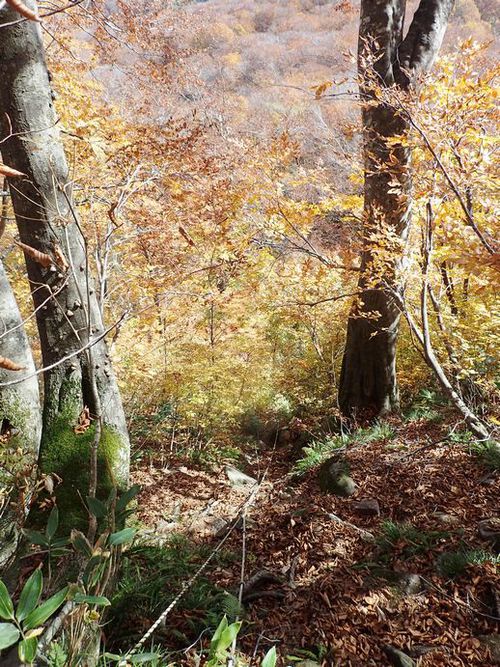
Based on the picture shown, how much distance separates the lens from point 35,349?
6074 mm

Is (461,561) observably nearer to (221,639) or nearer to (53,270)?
(221,639)

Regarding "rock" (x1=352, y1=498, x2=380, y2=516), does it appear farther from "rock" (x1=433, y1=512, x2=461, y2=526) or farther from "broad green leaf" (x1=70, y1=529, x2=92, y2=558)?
"broad green leaf" (x1=70, y1=529, x2=92, y2=558)

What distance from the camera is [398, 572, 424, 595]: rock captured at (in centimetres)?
222

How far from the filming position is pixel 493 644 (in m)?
1.85

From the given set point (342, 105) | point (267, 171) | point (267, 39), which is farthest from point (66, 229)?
point (267, 39)

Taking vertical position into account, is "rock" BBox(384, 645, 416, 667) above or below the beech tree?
below

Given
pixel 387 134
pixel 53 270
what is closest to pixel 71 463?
pixel 53 270

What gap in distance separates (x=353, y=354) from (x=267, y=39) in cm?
3219

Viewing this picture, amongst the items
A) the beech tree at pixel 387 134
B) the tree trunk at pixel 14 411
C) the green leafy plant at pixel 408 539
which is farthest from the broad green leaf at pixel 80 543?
the beech tree at pixel 387 134

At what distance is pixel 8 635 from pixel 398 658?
1.73 metres

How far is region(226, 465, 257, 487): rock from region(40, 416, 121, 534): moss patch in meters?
2.37

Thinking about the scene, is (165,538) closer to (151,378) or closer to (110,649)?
(110,649)

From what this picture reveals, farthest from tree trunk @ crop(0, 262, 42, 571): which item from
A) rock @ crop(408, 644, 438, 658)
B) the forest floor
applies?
rock @ crop(408, 644, 438, 658)

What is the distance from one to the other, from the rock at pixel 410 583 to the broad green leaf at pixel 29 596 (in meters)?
2.00
